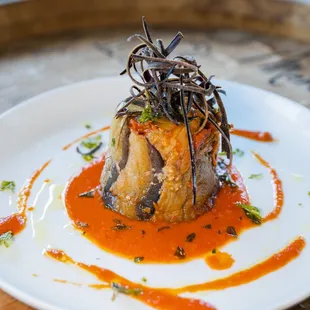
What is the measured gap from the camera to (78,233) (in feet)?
10.5

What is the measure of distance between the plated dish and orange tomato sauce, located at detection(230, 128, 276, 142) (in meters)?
0.10

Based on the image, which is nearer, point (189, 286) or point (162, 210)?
point (189, 286)

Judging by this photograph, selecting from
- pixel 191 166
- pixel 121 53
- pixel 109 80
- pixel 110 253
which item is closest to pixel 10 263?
pixel 110 253

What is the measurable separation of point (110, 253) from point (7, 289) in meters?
0.63

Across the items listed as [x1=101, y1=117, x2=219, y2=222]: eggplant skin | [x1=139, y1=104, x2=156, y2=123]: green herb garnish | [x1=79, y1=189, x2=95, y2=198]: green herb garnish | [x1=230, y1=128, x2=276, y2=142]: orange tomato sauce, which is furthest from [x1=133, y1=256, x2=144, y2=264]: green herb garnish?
[x1=230, y1=128, x2=276, y2=142]: orange tomato sauce

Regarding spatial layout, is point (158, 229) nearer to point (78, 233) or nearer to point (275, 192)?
point (78, 233)

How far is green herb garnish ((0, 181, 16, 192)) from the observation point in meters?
3.54

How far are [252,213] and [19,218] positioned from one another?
4.82 feet

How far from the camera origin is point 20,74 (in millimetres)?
5230

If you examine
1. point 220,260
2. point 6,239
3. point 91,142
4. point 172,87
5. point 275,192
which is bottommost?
point 220,260

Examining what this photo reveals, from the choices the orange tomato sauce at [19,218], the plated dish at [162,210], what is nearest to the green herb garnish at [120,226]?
the plated dish at [162,210]

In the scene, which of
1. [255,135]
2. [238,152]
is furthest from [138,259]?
[255,135]

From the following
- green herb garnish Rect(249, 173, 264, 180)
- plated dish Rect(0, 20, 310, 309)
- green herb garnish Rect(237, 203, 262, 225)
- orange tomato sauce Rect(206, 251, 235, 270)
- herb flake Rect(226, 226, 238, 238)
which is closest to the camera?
plated dish Rect(0, 20, 310, 309)

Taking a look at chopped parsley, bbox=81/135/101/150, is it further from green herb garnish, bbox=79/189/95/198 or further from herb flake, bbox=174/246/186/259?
herb flake, bbox=174/246/186/259
